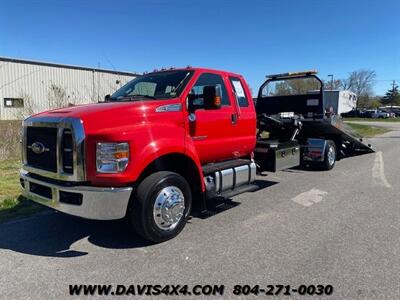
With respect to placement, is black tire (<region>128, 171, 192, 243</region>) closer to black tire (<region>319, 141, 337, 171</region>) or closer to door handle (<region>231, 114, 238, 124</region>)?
door handle (<region>231, 114, 238, 124</region>)

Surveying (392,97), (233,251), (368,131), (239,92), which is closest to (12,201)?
(233,251)

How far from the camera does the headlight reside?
4180 millimetres

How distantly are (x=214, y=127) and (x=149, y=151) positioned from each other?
1.59 m

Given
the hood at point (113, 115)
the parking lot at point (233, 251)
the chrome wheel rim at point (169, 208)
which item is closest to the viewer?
the parking lot at point (233, 251)

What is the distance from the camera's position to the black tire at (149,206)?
4434 millimetres

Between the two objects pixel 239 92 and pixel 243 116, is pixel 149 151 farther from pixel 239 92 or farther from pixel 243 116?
pixel 239 92

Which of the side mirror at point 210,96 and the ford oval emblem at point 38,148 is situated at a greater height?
the side mirror at point 210,96

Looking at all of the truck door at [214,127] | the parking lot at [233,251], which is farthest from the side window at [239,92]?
the parking lot at [233,251]

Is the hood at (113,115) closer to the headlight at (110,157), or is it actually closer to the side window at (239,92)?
the headlight at (110,157)

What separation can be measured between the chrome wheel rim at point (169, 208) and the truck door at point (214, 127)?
3.02 feet

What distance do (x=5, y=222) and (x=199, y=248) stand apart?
119 inches

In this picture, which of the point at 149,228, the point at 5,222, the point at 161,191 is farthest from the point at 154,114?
the point at 5,222

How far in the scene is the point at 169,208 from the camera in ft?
15.6

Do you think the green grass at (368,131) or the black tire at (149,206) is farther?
the green grass at (368,131)
